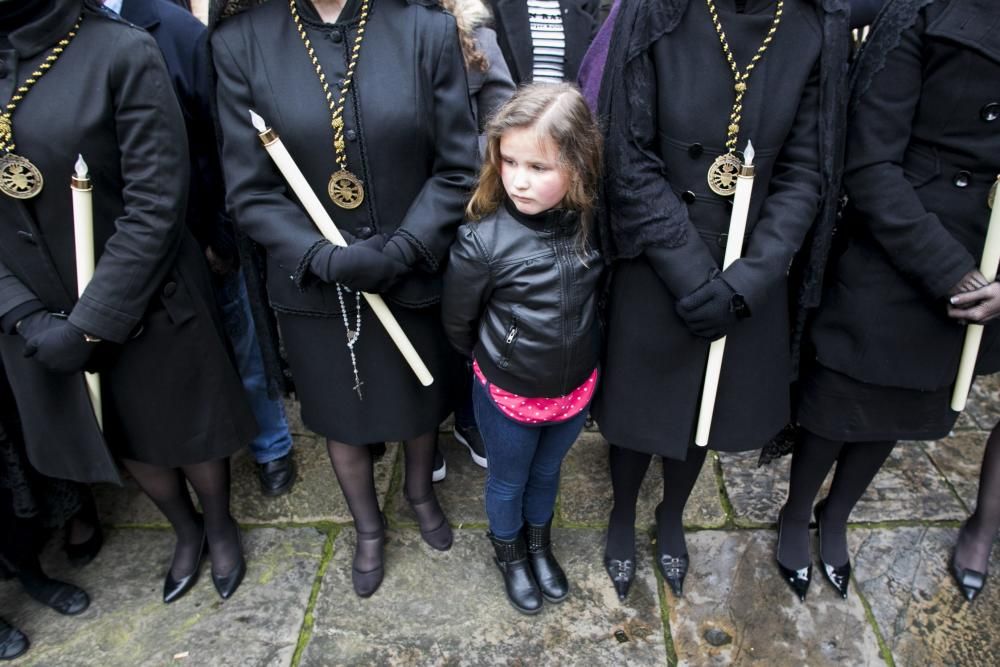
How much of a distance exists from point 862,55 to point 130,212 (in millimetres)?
1942

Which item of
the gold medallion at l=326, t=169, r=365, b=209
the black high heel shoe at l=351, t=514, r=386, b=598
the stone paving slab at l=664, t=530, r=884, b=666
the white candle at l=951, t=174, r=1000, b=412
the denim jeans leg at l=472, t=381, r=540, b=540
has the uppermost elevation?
the gold medallion at l=326, t=169, r=365, b=209

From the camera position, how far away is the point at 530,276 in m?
1.86

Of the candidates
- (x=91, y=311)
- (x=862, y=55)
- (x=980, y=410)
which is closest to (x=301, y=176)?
(x=91, y=311)

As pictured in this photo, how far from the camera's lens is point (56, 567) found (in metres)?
2.69

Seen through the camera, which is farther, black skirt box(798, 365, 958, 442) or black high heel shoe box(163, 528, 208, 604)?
black high heel shoe box(163, 528, 208, 604)

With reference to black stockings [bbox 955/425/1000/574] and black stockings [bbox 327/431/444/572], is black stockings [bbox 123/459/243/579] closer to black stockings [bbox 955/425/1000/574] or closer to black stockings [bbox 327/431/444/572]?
black stockings [bbox 327/431/444/572]

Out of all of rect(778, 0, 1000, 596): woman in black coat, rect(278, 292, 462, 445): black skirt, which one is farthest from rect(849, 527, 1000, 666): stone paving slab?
rect(278, 292, 462, 445): black skirt

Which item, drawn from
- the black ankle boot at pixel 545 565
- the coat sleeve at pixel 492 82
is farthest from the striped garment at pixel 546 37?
the black ankle boot at pixel 545 565

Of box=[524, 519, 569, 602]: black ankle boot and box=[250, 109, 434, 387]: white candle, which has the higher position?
box=[250, 109, 434, 387]: white candle

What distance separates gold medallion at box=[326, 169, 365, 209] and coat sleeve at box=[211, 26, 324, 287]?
4.0 inches

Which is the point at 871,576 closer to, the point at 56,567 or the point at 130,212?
the point at 130,212

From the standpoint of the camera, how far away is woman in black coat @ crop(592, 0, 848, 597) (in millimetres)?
1811

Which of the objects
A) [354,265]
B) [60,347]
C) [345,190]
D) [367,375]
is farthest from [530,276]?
[60,347]

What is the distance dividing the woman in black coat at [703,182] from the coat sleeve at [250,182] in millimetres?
816
